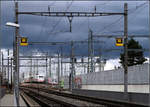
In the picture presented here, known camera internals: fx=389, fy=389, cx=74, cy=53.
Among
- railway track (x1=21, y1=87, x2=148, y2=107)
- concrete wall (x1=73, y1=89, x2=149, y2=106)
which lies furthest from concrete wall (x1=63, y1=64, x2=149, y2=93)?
railway track (x1=21, y1=87, x2=148, y2=107)

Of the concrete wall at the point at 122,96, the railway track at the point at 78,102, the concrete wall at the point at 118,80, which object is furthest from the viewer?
the concrete wall at the point at 118,80

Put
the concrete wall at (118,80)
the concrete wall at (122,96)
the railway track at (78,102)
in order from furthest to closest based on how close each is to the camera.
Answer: the concrete wall at (118,80) → the railway track at (78,102) → the concrete wall at (122,96)

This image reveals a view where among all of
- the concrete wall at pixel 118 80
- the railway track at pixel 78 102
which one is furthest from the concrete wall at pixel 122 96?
the concrete wall at pixel 118 80

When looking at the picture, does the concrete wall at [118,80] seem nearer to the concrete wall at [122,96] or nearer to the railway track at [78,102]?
the concrete wall at [122,96]

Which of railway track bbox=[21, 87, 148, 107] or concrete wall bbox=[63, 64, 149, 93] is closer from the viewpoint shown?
railway track bbox=[21, 87, 148, 107]

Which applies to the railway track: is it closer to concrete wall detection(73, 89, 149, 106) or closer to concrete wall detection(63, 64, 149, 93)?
concrete wall detection(73, 89, 149, 106)

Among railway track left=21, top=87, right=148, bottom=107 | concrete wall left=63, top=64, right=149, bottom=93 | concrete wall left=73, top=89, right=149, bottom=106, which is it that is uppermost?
concrete wall left=63, top=64, right=149, bottom=93

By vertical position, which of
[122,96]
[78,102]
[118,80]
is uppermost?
[118,80]

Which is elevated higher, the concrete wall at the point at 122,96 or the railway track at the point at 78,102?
the concrete wall at the point at 122,96

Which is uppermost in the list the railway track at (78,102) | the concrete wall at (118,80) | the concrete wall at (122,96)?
the concrete wall at (118,80)

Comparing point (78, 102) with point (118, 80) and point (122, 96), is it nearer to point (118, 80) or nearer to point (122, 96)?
point (122, 96)

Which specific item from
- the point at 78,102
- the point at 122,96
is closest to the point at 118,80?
the point at 78,102

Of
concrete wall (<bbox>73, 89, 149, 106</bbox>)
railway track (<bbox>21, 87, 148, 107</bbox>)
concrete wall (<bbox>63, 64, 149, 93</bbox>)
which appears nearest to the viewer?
concrete wall (<bbox>73, 89, 149, 106</bbox>)

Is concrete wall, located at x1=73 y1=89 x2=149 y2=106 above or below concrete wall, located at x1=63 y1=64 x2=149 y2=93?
below
